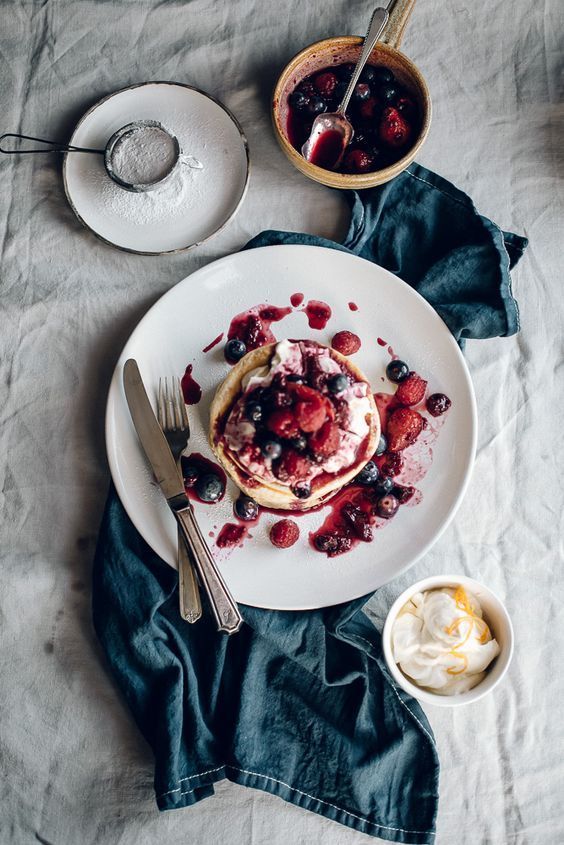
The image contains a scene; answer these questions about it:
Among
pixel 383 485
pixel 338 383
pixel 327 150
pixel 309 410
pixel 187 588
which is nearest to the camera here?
pixel 309 410

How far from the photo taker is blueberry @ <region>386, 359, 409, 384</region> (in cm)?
319

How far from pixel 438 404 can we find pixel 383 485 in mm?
396

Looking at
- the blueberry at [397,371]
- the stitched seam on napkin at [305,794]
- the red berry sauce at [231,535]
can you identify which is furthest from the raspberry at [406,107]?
the stitched seam on napkin at [305,794]

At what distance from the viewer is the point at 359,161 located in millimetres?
3156

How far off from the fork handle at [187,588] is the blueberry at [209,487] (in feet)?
0.56

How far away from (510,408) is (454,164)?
109 centimetres

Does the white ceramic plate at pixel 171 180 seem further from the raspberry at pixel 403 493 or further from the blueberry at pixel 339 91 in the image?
the raspberry at pixel 403 493

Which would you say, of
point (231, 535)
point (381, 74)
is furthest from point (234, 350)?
point (381, 74)

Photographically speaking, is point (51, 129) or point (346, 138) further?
point (51, 129)

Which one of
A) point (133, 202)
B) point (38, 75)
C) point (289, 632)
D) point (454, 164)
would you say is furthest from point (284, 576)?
point (38, 75)

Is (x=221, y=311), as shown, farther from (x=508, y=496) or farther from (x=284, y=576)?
(x=508, y=496)

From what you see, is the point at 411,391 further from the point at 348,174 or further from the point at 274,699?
the point at 274,699

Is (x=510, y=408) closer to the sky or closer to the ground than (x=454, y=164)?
closer to the ground

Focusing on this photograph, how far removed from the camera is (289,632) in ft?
10.2
